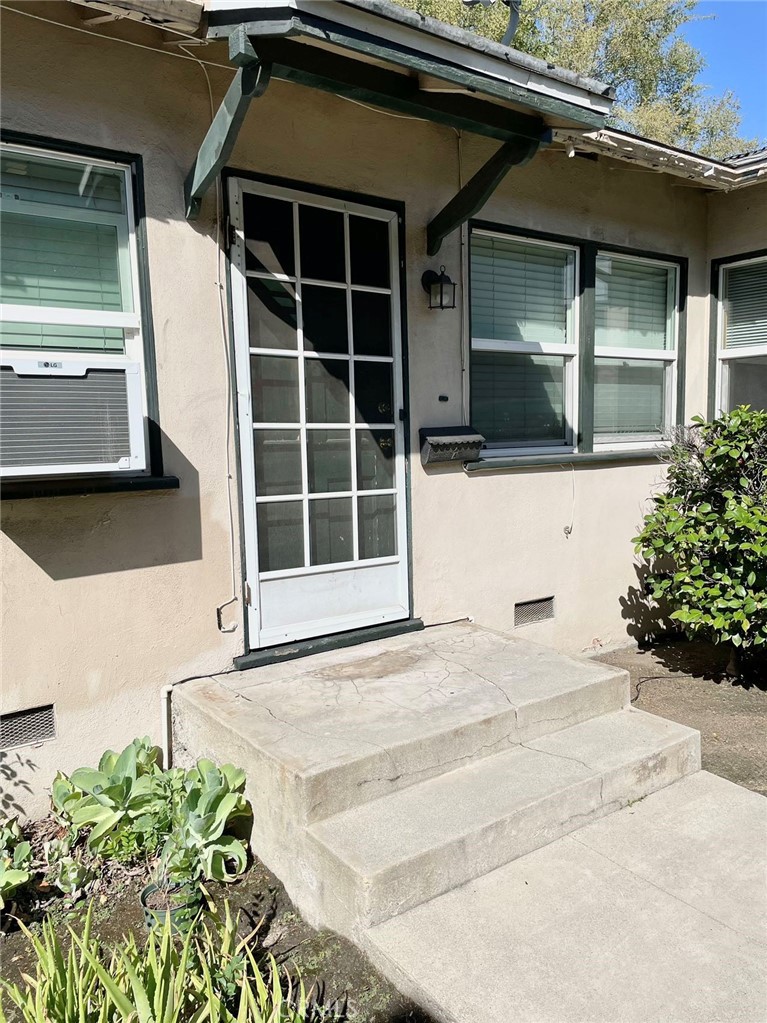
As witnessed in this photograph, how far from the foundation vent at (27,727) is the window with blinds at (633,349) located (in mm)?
4112

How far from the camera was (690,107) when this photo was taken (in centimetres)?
1931

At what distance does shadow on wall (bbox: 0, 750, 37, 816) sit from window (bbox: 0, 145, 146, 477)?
4.19 feet

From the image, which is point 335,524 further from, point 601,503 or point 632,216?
point 632,216

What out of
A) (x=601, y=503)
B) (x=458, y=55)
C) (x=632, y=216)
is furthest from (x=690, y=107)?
(x=458, y=55)

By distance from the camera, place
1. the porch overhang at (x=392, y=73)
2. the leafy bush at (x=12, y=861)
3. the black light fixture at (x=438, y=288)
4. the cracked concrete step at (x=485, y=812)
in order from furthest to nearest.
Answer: the black light fixture at (x=438, y=288), the porch overhang at (x=392, y=73), the leafy bush at (x=12, y=861), the cracked concrete step at (x=485, y=812)

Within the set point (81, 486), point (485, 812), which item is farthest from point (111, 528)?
point (485, 812)

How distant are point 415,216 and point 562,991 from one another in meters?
3.87

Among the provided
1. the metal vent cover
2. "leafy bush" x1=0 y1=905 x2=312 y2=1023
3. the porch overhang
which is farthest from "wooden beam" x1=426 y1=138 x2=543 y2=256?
"leafy bush" x1=0 y1=905 x2=312 y2=1023

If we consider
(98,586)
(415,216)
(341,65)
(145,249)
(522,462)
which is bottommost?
(98,586)

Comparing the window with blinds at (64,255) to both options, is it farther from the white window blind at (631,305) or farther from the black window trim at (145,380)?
the white window blind at (631,305)

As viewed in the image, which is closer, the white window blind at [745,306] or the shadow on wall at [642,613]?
the shadow on wall at [642,613]

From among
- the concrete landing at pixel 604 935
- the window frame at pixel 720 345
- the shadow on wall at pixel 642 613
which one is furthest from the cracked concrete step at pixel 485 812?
the window frame at pixel 720 345

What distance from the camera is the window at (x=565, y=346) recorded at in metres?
4.75

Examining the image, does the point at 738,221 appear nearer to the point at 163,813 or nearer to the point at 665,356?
the point at 665,356
